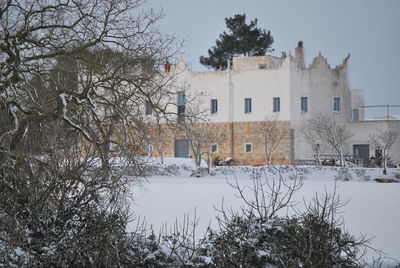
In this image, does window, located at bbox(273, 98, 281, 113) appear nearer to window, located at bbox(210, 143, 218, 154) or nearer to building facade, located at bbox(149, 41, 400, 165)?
building facade, located at bbox(149, 41, 400, 165)

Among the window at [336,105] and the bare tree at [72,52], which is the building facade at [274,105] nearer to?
the window at [336,105]

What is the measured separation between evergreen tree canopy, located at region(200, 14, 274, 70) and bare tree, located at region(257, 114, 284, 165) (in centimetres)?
1388

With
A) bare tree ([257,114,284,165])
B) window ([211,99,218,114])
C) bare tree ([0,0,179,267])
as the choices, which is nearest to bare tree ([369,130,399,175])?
bare tree ([257,114,284,165])

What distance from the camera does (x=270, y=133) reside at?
3969 cm

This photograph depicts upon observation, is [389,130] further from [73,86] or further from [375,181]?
[73,86]

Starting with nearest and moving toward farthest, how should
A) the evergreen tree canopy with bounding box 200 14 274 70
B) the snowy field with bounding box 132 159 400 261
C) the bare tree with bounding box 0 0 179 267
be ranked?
the bare tree with bounding box 0 0 179 267 → the snowy field with bounding box 132 159 400 261 → the evergreen tree canopy with bounding box 200 14 274 70

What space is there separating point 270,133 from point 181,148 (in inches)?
282

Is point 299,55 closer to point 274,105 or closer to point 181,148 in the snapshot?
point 274,105

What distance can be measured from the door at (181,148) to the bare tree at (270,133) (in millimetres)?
5750

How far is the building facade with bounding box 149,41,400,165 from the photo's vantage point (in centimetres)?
4050

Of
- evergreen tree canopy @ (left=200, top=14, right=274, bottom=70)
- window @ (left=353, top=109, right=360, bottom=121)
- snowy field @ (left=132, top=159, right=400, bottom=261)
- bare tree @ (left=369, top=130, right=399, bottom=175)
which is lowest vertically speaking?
snowy field @ (left=132, top=159, right=400, bottom=261)

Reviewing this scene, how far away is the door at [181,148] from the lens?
4184 cm

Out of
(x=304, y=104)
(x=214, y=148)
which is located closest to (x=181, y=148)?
(x=214, y=148)

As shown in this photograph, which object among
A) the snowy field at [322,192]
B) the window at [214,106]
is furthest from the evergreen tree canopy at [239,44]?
the snowy field at [322,192]
